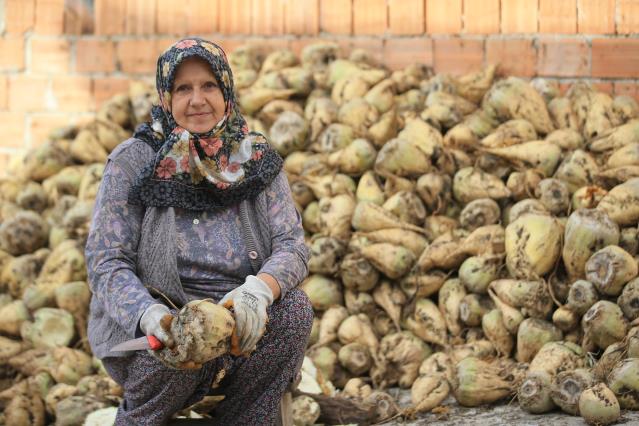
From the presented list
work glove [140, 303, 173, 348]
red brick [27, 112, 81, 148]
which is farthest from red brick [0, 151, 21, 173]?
work glove [140, 303, 173, 348]

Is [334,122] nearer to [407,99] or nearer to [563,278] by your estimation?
[407,99]

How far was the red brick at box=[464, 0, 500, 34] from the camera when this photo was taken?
4.75m

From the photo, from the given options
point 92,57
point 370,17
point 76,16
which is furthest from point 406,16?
point 76,16

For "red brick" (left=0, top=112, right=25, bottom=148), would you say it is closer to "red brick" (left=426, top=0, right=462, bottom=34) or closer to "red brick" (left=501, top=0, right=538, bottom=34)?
"red brick" (left=426, top=0, right=462, bottom=34)

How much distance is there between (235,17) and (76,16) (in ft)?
3.21

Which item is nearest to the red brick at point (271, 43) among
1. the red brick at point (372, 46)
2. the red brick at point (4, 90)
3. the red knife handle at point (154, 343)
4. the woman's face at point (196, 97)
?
the red brick at point (372, 46)

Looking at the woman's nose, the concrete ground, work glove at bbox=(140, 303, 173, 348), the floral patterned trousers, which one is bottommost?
the concrete ground

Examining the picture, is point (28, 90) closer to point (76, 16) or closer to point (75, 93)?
point (75, 93)

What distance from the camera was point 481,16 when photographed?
477 cm

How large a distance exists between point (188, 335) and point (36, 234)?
249cm

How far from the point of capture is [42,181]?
4.83 m

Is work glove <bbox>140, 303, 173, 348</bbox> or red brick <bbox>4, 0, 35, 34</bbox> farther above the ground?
red brick <bbox>4, 0, 35, 34</bbox>

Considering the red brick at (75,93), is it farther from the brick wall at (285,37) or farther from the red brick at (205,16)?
the red brick at (205,16)

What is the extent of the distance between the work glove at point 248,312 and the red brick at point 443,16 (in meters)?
2.92
